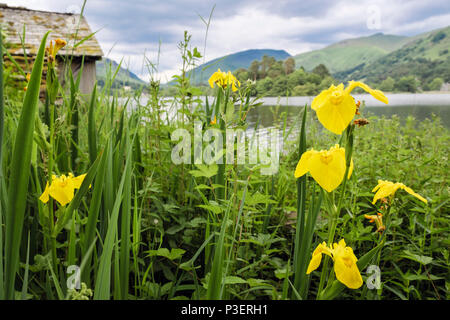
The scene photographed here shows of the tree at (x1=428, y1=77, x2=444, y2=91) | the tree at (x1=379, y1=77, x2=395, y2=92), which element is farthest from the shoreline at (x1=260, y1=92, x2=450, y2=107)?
the tree at (x1=428, y1=77, x2=444, y2=91)

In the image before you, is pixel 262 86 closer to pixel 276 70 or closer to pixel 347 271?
pixel 347 271

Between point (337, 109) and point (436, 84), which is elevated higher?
point (436, 84)

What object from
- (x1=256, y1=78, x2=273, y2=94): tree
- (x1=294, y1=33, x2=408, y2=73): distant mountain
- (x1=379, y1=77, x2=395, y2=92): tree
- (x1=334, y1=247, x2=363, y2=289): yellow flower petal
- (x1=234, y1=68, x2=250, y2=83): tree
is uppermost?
(x1=294, y1=33, x2=408, y2=73): distant mountain

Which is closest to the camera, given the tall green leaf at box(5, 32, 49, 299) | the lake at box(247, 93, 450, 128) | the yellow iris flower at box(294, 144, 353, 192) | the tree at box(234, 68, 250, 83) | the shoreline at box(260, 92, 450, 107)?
the tall green leaf at box(5, 32, 49, 299)

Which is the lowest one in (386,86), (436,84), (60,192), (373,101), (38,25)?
(60,192)

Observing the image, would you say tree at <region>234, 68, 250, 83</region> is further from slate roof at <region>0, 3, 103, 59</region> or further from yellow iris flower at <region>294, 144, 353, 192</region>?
slate roof at <region>0, 3, 103, 59</region>

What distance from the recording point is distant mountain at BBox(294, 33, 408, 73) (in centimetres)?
8306

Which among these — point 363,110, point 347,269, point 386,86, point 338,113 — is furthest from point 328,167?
point 386,86

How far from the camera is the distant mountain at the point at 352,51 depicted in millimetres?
83062

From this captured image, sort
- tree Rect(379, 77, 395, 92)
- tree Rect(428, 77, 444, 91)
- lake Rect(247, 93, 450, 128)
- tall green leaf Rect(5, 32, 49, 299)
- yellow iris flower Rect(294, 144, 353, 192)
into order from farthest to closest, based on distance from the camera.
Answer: tree Rect(428, 77, 444, 91)
tree Rect(379, 77, 395, 92)
lake Rect(247, 93, 450, 128)
yellow iris flower Rect(294, 144, 353, 192)
tall green leaf Rect(5, 32, 49, 299)

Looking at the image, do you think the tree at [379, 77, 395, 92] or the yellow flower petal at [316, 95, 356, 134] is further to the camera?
the tree at [379, 77, 395, 92]

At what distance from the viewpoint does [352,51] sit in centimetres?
9244

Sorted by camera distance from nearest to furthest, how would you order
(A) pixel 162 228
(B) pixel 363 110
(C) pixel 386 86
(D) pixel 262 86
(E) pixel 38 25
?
(A) pixel 162 228 < (D) pixel 262 86 < (B) pixel 363 110 < (C) pixel 386 86 < (E) pixel 38 25

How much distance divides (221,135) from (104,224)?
2.06 ft
